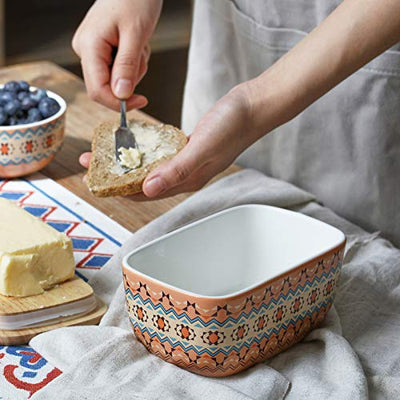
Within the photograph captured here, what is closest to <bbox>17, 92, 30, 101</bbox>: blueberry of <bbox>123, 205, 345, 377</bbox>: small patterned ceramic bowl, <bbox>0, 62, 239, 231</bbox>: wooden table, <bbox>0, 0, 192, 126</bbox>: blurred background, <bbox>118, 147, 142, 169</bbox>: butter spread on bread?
<bbox>0, 62, 239, 231</bbox>: wooden table

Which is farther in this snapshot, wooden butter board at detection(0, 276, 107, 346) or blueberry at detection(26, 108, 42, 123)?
blueberry at detection(26, 108, 42, 123)

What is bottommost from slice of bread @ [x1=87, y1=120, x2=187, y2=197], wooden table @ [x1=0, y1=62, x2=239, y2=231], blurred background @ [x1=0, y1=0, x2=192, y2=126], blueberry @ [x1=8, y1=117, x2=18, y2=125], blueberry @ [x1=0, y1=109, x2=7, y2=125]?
blurred background @ [x1=0, y1=0, x2=192, y2=126]

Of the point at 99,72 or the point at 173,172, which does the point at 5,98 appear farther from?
the point at 173,172

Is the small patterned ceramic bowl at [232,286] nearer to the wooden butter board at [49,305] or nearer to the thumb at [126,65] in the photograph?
the wooden butter board at [49,305]

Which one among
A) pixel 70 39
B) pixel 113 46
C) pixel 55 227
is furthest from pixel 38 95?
pixel 70 39

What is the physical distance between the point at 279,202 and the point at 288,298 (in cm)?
35

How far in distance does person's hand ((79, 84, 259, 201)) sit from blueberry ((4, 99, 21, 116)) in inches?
14.3

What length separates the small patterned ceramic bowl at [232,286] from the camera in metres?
0.77

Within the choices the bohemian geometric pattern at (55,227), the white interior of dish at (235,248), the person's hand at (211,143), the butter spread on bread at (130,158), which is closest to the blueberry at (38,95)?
the bohemian geometric pattern at (55,227)

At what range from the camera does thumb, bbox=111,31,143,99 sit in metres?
1.14

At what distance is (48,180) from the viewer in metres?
1.26

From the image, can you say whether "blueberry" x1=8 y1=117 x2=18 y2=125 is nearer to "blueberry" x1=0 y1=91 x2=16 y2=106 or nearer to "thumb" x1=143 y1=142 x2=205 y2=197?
"blueberry" x1=0 y1=91 x2=16 y2=106

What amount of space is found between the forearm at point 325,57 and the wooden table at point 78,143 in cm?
27

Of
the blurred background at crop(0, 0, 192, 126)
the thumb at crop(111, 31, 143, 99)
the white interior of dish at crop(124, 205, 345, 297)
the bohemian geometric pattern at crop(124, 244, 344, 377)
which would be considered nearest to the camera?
the bohemian geometric pattern at crop(124, 244, 344, 377)
